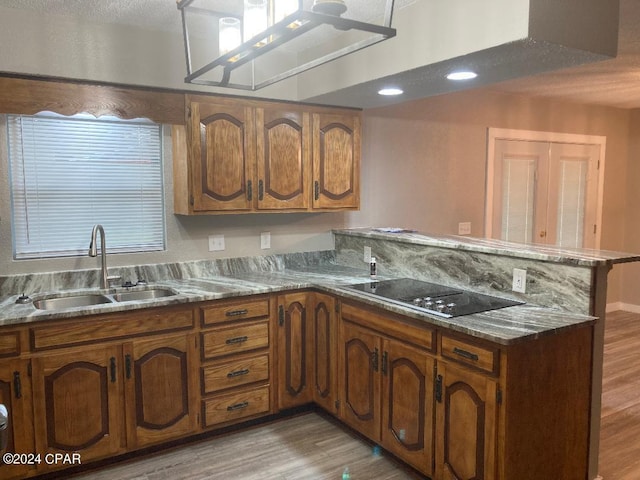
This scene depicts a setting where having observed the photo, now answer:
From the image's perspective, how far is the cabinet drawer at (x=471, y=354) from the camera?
6.87 ft

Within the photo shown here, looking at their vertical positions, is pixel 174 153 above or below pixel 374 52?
below

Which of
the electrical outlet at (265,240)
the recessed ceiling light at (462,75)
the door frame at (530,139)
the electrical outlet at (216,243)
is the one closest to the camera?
the recessed ceiling light at (462,75)

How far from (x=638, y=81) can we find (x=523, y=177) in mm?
1219

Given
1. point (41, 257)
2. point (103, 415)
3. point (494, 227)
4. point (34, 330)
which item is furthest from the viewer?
point (494, 227)

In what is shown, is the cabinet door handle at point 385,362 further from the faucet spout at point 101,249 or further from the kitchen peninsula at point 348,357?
the faucet spout at point 101,249

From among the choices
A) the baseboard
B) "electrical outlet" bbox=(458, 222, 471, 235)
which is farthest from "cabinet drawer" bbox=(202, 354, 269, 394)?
the baseboard

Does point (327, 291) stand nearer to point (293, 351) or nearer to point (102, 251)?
point (293, 351)

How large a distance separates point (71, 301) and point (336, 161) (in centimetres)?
189

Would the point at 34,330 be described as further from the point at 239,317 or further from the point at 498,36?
the point at 498,36

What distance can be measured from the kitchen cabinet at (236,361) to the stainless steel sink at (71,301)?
0.61 meters

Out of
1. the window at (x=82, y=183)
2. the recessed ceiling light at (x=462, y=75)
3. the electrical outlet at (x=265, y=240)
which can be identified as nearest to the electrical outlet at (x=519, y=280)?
the recessed ceiling light at (x=462, y=75)

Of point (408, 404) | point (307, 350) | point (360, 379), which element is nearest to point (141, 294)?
point (307, 350)

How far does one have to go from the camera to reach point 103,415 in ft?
8.68

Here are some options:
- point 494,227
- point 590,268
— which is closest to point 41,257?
point 590,268
